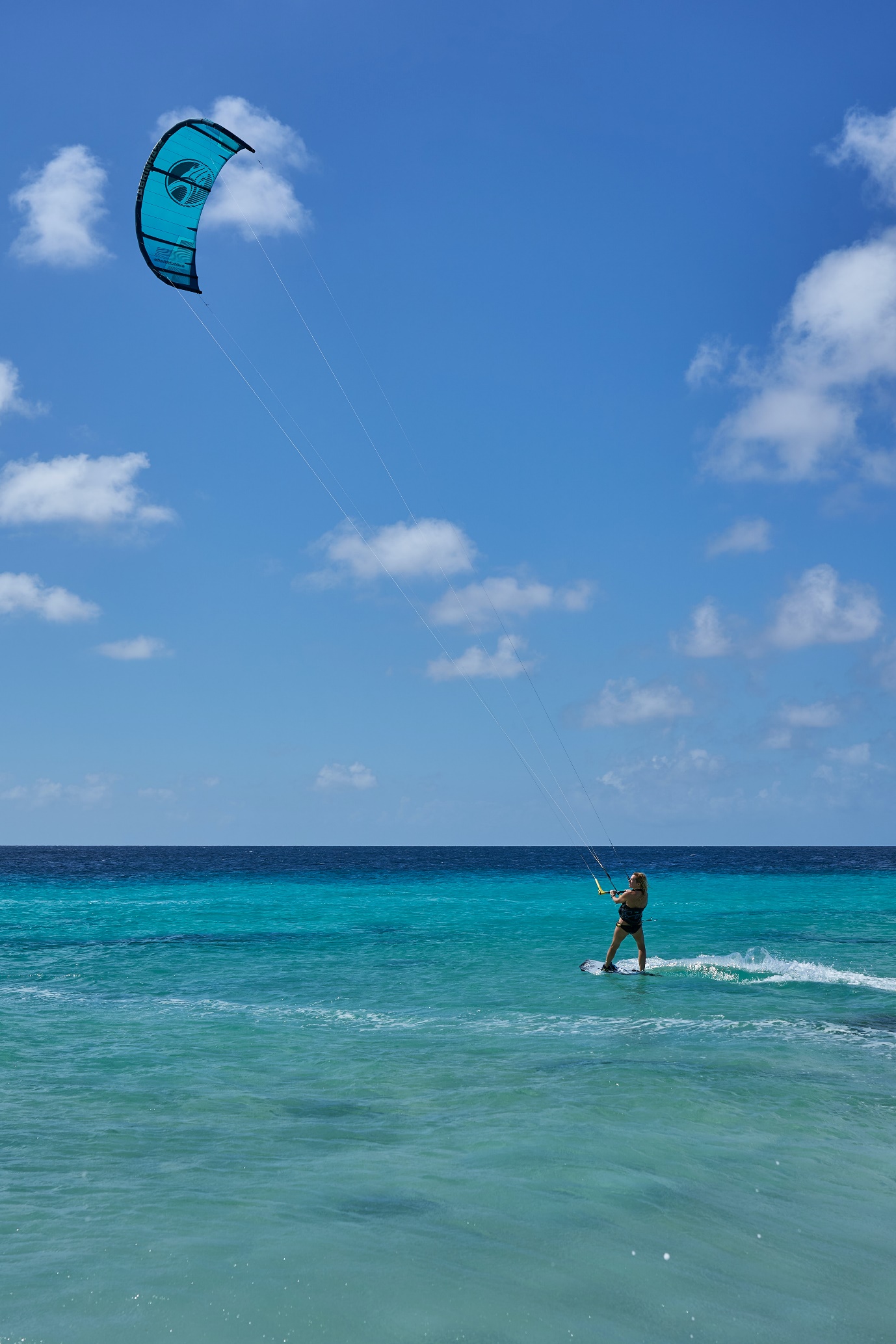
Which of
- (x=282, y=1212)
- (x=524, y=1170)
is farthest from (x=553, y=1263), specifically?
(x=282, y=1212)

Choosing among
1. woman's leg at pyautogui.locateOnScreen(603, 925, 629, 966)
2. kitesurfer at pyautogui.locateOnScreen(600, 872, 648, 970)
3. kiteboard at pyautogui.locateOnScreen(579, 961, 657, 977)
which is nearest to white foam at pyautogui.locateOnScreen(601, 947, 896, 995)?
kiteboard at pyautogui.locateOnScreen(579, 961, 657, 977)

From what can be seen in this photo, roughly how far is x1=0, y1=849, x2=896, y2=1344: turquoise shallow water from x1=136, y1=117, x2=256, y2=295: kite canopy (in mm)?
11506

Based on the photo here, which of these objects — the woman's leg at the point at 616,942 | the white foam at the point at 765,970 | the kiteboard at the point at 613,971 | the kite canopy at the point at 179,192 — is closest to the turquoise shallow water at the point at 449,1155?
the white foam at the point at 765,970

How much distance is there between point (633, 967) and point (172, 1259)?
12.3 meters

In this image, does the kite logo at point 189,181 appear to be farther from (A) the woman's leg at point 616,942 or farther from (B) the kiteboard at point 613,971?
(B) the kiteboard at point 613,971

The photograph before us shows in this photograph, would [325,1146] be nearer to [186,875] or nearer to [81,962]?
[81,962]

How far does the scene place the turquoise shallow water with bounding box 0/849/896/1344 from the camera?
16.0 feet

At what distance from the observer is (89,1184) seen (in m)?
6.50

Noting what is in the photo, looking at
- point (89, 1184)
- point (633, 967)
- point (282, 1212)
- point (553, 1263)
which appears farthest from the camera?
point (633, 967)

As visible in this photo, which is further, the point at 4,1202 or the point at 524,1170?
the point at 524,1170

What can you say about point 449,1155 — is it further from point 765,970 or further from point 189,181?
point 189,181

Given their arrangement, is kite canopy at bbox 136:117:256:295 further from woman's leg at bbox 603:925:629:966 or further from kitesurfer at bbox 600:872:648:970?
woman's leg at bbox 603:925:629:966

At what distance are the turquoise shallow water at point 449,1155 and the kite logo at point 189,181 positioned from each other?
12.3 meters

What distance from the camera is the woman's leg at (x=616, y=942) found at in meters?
16.0
